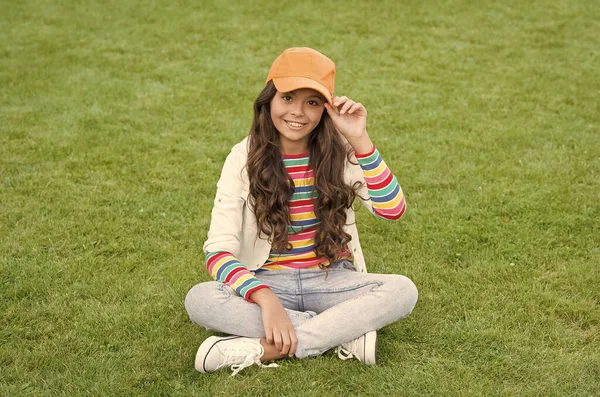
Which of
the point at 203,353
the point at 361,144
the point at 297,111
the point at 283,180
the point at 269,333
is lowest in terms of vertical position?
the point at 203,353

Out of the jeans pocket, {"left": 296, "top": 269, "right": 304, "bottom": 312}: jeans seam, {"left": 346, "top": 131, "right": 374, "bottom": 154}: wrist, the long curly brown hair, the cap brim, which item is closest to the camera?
the cap brim

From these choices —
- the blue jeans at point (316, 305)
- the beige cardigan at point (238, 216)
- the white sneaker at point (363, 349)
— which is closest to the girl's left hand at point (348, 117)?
the beige cardigan at point (238, 216)

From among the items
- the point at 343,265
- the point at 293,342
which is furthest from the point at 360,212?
the point at 293,342

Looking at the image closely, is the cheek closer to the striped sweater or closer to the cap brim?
the cap brim

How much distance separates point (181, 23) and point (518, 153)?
5.54 metres

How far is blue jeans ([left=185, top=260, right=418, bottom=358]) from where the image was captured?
3.46 meters

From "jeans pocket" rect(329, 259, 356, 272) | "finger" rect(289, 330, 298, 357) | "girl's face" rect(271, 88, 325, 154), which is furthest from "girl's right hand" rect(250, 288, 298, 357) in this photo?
"girl's face" rect(271, 88, 325, 154)

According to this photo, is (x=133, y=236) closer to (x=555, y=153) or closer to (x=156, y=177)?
(x=156, y=177)

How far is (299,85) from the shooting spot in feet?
10.8

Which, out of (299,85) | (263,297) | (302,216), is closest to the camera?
(299,85)

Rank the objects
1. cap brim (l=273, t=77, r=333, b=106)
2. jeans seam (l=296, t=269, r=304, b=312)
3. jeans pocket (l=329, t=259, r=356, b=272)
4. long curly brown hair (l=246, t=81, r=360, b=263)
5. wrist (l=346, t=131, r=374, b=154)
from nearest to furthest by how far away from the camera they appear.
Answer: cap brim (l=273, t=77, r=333, b=106) → wrist (l=346, t=131, r=374, b=154) → long curly brown hair (l=246, t=81, r=360, b=263) → jeans seam (l=296, t=269, r=304, b=312) → jeans pocket (l=329, t=259, r=356, b=272)

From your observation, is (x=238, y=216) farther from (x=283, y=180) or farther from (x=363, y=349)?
(x=363, y=349)

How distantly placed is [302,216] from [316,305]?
439 millimetres

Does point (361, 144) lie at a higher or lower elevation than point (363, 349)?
higher
